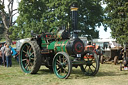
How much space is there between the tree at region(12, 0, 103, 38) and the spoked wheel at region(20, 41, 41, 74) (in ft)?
59.6

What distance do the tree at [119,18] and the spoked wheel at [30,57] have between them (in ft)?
24.9

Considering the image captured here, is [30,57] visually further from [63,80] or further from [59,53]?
[63,80]

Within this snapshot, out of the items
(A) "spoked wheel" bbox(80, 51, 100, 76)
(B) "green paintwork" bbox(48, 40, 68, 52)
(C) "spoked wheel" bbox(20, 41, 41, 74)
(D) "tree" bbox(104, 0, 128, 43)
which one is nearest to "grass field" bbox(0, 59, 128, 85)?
(A) "spoked wheel" bbox(80, 51, 100, 76)

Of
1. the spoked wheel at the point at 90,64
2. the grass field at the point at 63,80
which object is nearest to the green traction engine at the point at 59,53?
the spoked wheel at the point at 90,64

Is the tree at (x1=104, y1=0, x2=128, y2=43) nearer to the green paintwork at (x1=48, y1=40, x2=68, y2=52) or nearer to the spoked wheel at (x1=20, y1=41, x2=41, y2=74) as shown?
the green paintwork at (x1=48, y1=40, x2=68, y2=52)

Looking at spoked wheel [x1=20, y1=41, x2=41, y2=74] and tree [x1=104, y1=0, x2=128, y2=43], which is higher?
tree [x1=104, y1=0, x2=128, y2=43]

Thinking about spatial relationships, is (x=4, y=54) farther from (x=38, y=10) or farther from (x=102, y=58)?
(x=38, y=10)

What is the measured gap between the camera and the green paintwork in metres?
8.08

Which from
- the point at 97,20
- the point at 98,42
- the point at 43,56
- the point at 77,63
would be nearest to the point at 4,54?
the point at 43,56

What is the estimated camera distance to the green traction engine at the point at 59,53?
779 centimetres

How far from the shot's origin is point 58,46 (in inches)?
327

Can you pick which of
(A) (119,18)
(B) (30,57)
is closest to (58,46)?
(B) (30,57)

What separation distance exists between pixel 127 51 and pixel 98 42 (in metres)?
18.3

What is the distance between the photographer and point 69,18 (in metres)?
28.8
